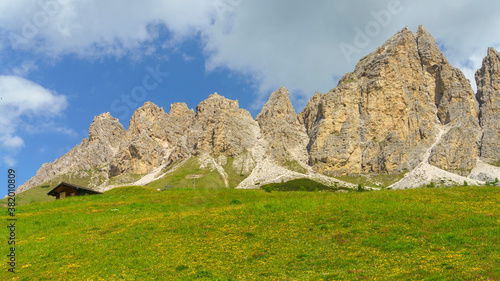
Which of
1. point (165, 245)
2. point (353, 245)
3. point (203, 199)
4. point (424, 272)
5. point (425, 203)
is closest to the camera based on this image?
point (424, 272)

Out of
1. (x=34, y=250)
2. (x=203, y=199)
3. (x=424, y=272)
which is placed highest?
(x=203, y=199)

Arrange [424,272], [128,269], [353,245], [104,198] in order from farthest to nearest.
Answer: [104,198] < [353,245] < [128,269] < [424,272]

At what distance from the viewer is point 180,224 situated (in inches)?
1271

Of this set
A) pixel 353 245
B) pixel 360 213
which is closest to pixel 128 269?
pixel 353 245

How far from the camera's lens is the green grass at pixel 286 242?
20.3 meters

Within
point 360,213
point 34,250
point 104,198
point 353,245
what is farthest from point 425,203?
point 104,198

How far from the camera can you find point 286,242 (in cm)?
2592

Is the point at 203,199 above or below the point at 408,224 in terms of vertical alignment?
above

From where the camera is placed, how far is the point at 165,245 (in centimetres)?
2686

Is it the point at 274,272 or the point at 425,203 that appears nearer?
the point at 274,272

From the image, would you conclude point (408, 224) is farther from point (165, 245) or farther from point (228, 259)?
point (165, 245)

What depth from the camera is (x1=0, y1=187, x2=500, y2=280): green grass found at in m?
20.3

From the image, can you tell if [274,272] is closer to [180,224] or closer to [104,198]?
[180,224]

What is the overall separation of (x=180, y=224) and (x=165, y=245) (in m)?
5.43
